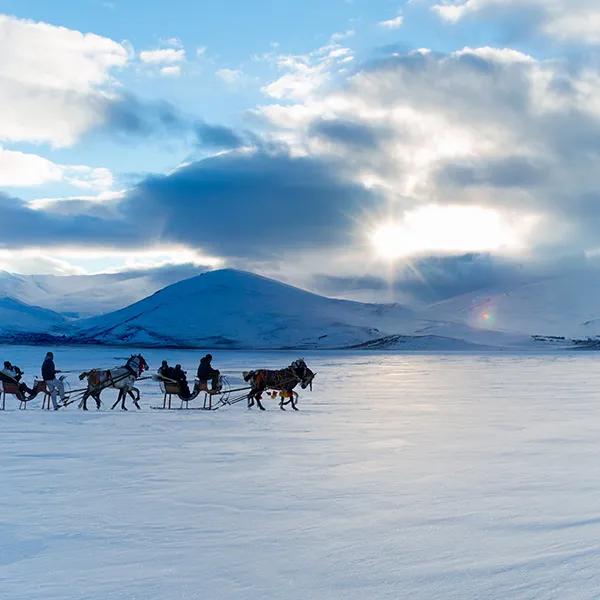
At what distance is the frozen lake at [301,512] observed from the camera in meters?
5.62

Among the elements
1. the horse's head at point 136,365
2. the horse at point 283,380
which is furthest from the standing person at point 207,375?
the horse's head at point 136,365

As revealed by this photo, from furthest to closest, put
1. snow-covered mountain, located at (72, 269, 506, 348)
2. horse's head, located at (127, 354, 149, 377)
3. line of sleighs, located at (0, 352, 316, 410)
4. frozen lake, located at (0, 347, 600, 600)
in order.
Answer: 1. snow-covered mountain, located at (72, 269, 506, 348)
2. horse's head, located at (127, 354, 149, 377)
3. line of sleighs, located at (0, 352, 316, 410)
4. frozen lake, located at (0, 347, 600, 600)

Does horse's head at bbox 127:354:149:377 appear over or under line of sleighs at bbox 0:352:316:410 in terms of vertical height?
over

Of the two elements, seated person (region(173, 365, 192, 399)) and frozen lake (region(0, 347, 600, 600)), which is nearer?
frozen lake (region(0, 347, 600, 600))

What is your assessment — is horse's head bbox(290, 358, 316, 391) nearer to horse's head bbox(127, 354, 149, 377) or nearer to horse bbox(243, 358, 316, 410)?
horse bbox(243, 358, 316, 410)

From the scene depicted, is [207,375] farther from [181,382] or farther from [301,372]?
[301,372]

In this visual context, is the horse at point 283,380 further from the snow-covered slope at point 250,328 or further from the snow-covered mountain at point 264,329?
the snow-covered slope at point 250,328

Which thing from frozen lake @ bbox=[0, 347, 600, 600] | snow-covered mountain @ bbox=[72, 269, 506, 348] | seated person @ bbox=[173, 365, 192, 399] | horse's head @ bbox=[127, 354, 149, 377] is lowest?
frozen lake @ bbox=[0, 347, 600, 600]

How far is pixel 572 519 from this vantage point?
745 cm

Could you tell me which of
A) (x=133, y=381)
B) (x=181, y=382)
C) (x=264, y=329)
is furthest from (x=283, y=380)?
(x=264, y=329)

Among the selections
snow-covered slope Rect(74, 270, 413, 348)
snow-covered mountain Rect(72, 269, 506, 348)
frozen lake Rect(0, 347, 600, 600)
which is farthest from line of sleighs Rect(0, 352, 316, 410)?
snow-covered slope Rect(74, 270, 413, 348)

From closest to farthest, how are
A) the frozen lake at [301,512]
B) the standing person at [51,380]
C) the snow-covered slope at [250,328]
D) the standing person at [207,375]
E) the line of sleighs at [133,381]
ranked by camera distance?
1. the frozen lake at [301,512]
2. the standing person at [51,380]
3. the line of sleighs at [133,381]
4. the standing person at [207,375]
5. the snow-covered slope at [250,328]

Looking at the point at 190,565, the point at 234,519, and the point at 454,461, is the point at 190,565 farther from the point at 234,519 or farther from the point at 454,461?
the point at 454,461

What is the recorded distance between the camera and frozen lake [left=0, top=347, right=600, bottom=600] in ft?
18.4
